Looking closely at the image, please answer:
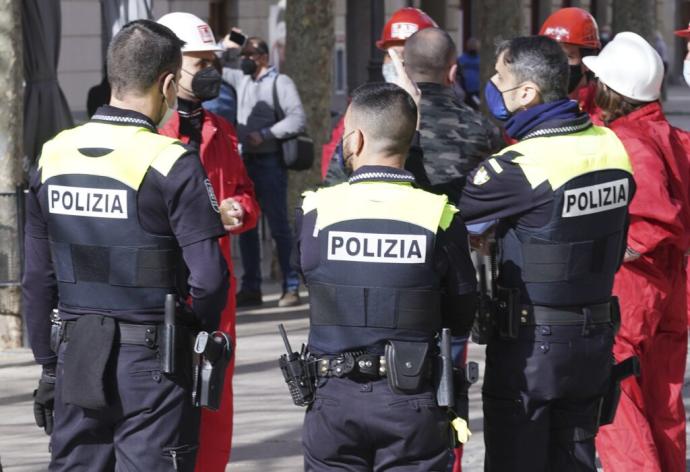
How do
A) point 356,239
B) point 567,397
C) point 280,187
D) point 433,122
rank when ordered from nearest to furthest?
point 356,239 < point 567,397 < point 433,122 < point 280,187

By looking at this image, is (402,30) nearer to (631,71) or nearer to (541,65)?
(631,71)

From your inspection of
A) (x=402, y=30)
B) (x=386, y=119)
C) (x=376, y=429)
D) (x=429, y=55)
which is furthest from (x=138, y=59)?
(x=402, y=30)

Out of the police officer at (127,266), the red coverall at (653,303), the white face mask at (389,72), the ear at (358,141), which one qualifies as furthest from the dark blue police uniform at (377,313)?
the white face mask at (389,72)

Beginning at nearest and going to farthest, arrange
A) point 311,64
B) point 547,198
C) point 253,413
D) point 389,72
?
point 547,198 → point 389,72 → point 253,413 → point 311,64

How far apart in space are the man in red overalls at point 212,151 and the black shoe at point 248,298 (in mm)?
5129

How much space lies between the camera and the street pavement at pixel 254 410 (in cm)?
704

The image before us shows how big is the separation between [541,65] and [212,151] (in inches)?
59.3

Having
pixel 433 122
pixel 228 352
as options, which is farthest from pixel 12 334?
pixel 228 352

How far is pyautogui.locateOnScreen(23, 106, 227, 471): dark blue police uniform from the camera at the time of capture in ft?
14.8

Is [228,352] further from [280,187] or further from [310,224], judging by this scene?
[280,187]

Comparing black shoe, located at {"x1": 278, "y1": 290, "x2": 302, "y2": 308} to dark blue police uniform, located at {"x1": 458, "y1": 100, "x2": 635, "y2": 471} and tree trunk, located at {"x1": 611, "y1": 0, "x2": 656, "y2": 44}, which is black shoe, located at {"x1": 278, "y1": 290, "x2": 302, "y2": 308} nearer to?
dark blue police uniform, located at {"x1": 458, "y1": 100, "x2": 635, "y2": 471}

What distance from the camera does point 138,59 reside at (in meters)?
4.67

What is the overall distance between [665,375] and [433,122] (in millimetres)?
1444

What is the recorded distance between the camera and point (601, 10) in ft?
127
